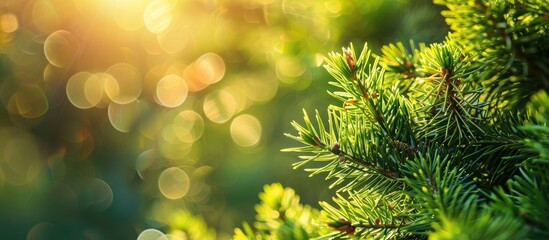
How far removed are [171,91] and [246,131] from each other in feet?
1.04

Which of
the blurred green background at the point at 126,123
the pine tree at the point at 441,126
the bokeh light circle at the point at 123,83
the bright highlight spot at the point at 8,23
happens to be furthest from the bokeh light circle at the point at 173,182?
the pine tree at the point at 441,126

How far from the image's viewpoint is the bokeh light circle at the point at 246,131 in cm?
170

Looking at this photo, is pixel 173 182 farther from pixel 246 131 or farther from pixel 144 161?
pixel 246 131

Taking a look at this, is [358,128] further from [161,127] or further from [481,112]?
[161,127]

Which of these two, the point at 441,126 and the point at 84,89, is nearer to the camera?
the point at 441,126

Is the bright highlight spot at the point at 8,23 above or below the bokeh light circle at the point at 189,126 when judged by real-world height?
above

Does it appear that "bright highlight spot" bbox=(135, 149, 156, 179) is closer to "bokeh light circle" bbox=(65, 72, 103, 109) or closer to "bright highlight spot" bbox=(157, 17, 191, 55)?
"bokeh light circle" bbox=(65, 72, 103, 109)

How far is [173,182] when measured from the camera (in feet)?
6.54

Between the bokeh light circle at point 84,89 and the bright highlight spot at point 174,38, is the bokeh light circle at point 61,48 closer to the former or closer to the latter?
the bokeh light circle at point 84,89

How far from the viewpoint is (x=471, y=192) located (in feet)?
0.92

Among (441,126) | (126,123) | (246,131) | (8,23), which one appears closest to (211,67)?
(246,131)

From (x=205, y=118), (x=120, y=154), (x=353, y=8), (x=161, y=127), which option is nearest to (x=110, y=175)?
(x=120, y=154)

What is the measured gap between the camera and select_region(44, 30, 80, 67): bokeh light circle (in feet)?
6.79

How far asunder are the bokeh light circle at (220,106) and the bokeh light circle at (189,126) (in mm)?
65
